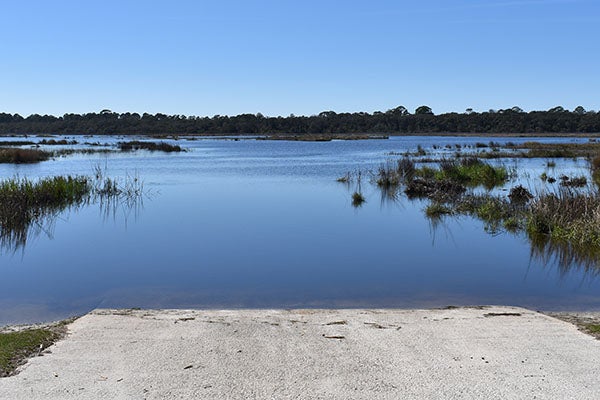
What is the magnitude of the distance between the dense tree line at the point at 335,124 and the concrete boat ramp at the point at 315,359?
12215 cm

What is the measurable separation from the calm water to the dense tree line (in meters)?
111

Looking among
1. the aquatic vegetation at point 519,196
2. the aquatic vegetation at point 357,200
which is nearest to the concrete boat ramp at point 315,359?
the aquatic vegetation at point 519,196

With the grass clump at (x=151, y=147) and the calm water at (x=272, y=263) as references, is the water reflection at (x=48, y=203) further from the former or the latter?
the grass clump at (x=151, y=147)

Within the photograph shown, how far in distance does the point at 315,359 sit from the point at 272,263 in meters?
6.72

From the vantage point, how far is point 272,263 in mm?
12773

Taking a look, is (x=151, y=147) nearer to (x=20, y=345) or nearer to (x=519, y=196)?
(x=519, y=196)

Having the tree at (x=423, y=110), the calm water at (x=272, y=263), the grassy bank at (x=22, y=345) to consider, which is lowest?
the calm water at (x=272, y=263)

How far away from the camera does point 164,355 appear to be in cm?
621

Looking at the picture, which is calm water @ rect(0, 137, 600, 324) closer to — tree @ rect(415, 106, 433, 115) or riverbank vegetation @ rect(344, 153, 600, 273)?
riverbank vegetation @ rect(344, 153, 600, 273)

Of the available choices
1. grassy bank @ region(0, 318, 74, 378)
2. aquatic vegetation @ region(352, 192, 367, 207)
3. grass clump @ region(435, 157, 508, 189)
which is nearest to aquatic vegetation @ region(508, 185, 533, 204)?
grass clump @ region(435, 157, 508, 189)

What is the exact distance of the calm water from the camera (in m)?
10.3

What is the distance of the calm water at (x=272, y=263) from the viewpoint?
10.3 meters

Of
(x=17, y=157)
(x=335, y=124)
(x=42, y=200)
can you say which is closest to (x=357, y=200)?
(x=42, y=200)

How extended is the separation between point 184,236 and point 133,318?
8.16 meters
